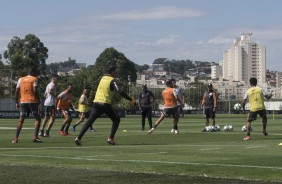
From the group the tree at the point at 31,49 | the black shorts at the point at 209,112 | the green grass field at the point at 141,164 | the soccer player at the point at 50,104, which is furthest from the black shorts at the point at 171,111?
the tree at the point at 31,49

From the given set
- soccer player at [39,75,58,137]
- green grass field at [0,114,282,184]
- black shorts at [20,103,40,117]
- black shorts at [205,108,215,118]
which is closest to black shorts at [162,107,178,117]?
black shorts at [205,108,215,118]

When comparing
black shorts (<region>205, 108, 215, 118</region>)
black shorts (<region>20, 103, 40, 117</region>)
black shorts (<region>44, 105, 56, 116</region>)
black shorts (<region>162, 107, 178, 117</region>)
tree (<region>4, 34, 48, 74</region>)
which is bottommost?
black shorts (<region>205, 108, 215, 118</region>)

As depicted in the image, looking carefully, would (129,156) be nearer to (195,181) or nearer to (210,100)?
(195,181)

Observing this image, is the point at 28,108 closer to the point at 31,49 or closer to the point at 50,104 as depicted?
the point at 50,104

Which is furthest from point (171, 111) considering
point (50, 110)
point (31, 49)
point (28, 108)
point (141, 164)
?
point (31, 49)

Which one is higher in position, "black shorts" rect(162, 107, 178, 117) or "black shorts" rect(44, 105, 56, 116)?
"black shorts" rect(44, 105, 56, 116)

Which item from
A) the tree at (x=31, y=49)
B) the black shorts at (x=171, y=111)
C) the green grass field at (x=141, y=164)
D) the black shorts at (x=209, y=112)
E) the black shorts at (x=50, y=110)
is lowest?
the green grass field at (x=141, y=164)

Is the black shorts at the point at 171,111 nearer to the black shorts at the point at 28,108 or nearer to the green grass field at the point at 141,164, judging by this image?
the black shorts at the point at 28,108

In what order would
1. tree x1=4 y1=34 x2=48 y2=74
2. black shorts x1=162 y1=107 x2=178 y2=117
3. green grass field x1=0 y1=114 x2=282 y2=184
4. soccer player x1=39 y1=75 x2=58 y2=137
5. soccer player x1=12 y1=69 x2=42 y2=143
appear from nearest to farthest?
1. green grass field x1=0 y1=114 x2=282 y2=184
2. soccer player x1=12 y1=69 x2=42 y2=143
3. soccer player x1=39 y1=75 x2=58 y2=137
4. black shorts x1=162 y1=107 x2=178 y2=117
5. tree x1=4 y1=34 x2=48 y2=74

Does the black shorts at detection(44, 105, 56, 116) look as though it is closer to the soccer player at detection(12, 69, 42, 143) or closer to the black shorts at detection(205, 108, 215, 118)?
the soccer player at detection(12, 69, 42, 143)

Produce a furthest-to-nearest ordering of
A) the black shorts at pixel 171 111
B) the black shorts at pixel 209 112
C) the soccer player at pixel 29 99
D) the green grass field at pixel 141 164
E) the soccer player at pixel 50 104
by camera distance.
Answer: the black shorts at pixel 209 112
the black shorts at pixel 171 111
the soccer player at pixel 50 104
the soccer player at pixel 29 99
the green grass field at pixel 141 164

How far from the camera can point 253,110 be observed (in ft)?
76.6

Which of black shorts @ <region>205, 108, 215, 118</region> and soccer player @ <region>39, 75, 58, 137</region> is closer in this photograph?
soccer player @ <region>39, 75, 58, 137</region>

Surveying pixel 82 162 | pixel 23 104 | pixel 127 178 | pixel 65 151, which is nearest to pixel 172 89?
pixel 23 104
